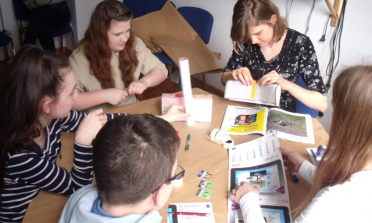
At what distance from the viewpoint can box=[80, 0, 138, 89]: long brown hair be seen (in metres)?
1.64

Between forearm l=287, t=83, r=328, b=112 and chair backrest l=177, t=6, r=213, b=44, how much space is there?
5.02 ft

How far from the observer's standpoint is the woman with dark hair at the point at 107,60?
63.3 inches

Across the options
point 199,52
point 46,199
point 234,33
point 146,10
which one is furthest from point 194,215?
point 146,10

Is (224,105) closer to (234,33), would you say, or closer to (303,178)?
(234,33)

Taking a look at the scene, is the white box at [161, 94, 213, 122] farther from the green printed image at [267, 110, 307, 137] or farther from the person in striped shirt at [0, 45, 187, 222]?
the person in striped shirt at [0, 45, 187, 222]

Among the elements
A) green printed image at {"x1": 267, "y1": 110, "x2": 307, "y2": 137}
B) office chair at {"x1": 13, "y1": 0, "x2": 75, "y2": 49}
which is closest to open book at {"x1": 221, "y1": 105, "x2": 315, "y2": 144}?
green printed image at {"x1": 267, "y1": 110, "x2": 307, "y2": 137}

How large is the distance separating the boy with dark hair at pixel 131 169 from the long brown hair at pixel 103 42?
101 cm

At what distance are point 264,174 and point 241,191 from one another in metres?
0.14

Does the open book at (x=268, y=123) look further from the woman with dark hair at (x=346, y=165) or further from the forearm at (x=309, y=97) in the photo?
the woman with dark hair at (x=346, y=165)

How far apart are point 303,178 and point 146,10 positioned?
2.73 metres

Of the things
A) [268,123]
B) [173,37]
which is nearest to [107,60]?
[268,123]

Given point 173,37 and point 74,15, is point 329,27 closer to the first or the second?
point 173,37

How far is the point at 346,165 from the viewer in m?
0.88

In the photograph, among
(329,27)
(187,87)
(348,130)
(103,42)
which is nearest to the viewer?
(348,130)
